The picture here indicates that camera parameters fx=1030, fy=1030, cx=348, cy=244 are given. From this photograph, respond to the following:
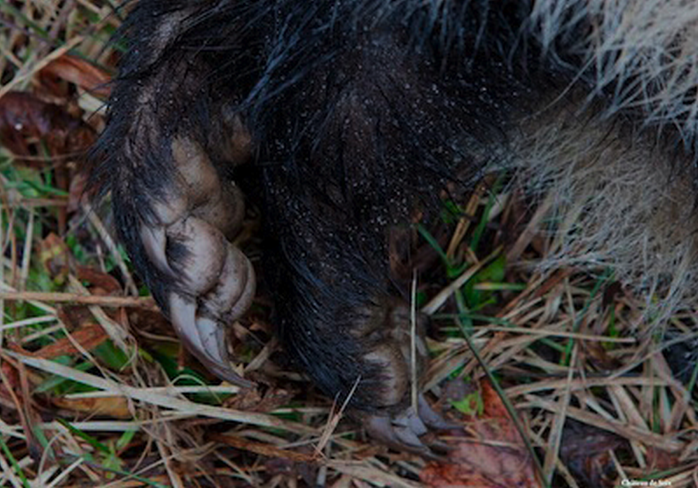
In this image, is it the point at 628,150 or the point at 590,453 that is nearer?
the point at 628,150

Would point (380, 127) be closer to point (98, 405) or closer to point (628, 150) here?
point (628, 150)

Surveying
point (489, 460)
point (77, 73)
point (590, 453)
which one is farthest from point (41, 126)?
point (590, 453)

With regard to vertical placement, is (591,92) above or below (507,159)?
above

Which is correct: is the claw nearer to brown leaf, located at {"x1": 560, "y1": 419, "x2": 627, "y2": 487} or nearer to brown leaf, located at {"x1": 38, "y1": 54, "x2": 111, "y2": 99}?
brown leaf, located at {"x1": 560, "y1": 419, "x2": 627, "y2": 487}

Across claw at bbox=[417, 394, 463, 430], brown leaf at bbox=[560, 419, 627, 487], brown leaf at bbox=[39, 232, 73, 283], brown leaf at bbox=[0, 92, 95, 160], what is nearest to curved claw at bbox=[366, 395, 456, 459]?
claw at bbox=[417, 394, 463, 430]

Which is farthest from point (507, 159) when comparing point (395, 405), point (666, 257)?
point (395, 405)

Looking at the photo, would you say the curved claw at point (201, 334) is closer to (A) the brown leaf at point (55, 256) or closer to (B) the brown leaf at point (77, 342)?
(B) the brown leaf at point (77, 342)

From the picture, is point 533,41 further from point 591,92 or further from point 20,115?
point 20,115
